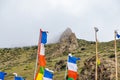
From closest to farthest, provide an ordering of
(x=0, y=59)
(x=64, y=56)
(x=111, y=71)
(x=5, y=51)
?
(x=111, y=71)
(x=64, y=56)
(x=0, y=59)
(x=5, y=51)

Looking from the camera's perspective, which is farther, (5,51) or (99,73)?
(5,51)

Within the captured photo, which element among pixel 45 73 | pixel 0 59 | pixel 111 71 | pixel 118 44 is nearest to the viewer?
pixel 45 73

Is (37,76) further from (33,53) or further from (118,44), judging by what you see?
(33,53)

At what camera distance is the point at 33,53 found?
136 m

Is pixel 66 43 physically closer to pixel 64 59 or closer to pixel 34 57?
pixel 64 59

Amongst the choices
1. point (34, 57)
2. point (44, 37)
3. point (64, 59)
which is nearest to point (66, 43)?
point (64, 59)

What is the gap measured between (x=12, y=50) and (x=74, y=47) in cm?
4395

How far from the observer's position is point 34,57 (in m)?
124

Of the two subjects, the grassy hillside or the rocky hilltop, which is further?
the rocky hilltop

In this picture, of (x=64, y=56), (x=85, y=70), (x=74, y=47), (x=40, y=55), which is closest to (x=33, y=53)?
(x=74, y=47)

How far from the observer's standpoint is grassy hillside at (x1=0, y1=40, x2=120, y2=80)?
277ft

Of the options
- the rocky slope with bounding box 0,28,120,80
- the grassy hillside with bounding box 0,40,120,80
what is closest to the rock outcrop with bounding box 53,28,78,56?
→ the rocky slope with bounding box 0,28,120,80

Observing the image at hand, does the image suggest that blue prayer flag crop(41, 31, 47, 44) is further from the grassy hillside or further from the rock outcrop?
the rock outcrop

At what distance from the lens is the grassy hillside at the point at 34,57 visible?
84.3m
